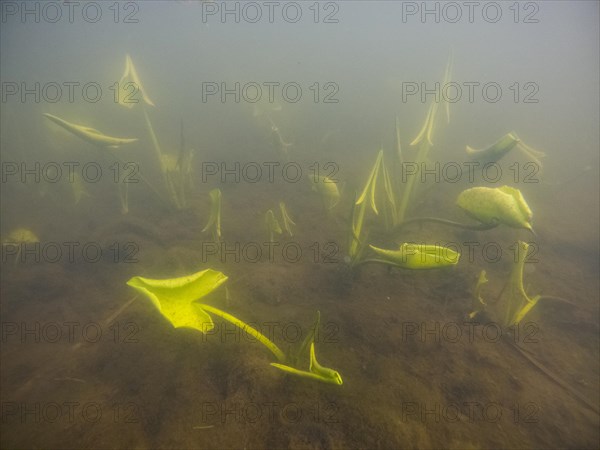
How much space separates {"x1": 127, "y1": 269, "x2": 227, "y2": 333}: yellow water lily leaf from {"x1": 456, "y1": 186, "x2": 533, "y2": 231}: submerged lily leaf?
1652mm

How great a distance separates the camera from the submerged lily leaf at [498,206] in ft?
5.68

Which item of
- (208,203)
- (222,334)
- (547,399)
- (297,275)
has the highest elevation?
(208,203)

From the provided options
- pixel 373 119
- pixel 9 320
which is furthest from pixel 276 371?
pixel 373 119

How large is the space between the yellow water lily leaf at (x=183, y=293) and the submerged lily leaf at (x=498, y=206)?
165 centimetres

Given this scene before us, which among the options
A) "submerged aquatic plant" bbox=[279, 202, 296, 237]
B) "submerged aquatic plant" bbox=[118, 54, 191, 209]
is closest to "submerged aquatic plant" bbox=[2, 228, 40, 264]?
"submerged aquatic plant" bbox=[118, 54, 191, 209]

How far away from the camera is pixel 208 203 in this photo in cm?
377

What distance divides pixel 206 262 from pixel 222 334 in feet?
2.99

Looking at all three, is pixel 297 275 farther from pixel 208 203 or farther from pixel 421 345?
pixel 208 203

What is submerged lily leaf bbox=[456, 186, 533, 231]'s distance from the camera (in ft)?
5.68

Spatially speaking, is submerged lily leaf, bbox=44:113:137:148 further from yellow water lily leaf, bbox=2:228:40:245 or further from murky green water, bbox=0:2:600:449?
yellow water lily leaf, bbox=2:228:40:245

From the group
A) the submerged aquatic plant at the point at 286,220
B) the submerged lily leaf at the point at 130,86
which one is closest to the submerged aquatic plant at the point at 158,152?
the submerged lily leaf at the point at 130,86

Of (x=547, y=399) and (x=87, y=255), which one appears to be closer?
(x=547, y=399)

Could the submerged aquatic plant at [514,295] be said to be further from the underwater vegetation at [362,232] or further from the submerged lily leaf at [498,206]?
the submerged lily leaf at [498,206]

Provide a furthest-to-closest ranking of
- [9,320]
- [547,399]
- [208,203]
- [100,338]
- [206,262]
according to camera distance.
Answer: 1. [208,203]
2. [206,262]
3. [9,320]
4. [100,338]
5. [547,399]
